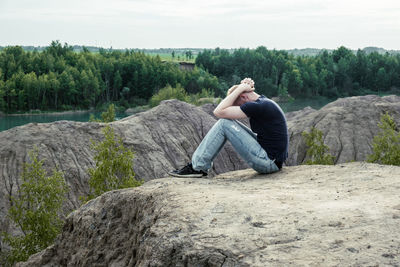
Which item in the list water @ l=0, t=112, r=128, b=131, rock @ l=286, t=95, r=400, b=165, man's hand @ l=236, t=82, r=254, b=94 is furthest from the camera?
water @ l=0, t=112, r=128, b=131

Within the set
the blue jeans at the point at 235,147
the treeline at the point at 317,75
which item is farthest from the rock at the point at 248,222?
the treeline at the point at 317,75

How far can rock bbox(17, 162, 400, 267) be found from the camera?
5422 mm

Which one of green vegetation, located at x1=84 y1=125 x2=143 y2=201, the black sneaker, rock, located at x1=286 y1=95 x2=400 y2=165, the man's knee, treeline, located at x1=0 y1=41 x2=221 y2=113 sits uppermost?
the man's knee

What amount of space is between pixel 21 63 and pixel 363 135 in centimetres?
9484

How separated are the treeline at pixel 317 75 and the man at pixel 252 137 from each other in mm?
110717

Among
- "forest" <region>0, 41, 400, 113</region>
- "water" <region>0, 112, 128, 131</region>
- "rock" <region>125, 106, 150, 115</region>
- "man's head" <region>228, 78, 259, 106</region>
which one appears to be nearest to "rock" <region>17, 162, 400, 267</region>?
"man's head" <region>228, 78, 259, 106</region>

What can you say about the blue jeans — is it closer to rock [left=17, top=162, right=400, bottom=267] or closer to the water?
rock [left=17, top=162, right=400, bottom=267]

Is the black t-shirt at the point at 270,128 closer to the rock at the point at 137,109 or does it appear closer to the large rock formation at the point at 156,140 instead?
the large rock formation at the point at 156,140

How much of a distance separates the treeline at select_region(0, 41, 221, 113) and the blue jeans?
8747 centimetres

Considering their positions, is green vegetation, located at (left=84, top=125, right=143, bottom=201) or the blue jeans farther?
green vegetation, located at (left=84, top=125, right=143, bottom=201)

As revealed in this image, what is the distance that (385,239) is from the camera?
544cm

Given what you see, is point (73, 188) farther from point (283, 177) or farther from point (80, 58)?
point (80, 58)

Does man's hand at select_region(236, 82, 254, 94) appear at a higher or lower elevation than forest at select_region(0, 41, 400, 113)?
higher

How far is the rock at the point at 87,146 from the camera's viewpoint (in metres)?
21.7
